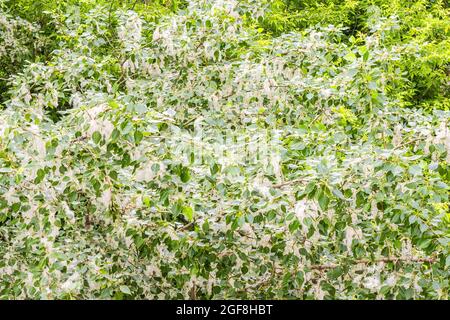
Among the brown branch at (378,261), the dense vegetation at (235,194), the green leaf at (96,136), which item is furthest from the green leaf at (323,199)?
the green leaf at (96,136)

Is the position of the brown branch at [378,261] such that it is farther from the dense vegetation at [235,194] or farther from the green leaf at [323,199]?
the green leaf at [323,199]

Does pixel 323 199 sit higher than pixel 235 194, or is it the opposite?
pixel 323 199

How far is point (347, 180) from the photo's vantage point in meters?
3.40

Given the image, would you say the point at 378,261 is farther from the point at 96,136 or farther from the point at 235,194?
the point at 96,136

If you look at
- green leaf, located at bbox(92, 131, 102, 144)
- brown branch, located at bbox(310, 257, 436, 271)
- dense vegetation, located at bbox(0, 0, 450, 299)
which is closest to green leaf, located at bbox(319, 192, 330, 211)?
dense vegetation, located at bbox(0, 0, 450, 299)

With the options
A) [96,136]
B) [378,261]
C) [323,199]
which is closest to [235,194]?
[323,199]

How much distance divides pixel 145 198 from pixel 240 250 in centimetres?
76

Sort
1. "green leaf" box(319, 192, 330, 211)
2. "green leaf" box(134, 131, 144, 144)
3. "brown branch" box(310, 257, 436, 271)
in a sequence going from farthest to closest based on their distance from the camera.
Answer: "brown branch" box(310, 257, 436, 271) → "green leaf" box(134, 131, 144, 144) → "green leaf" box(319, 192, 330, 211)

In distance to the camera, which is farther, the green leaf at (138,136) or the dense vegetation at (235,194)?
the dense vegetation at (235,194)

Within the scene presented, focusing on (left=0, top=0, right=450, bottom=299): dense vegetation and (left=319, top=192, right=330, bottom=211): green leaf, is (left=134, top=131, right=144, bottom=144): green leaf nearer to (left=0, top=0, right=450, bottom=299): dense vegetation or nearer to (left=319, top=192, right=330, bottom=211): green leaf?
(left=0, top=0, right=450, bottom=299): dense vegetation

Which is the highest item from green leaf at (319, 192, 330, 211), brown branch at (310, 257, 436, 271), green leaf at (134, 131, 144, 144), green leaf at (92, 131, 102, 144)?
green leaf at (134, 131, 144, 144)
